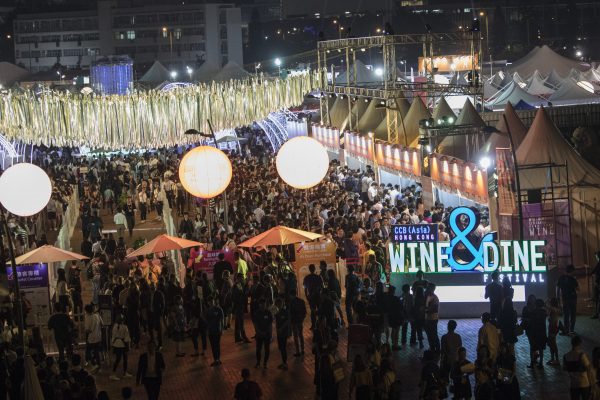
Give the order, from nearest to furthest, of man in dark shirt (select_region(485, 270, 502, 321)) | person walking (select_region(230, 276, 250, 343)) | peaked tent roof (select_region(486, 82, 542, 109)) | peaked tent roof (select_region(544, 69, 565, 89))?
man in dark shirt (select_region(485, 270, 502, 321)) < person walking (select_region(230, 276, 250, 343)) < peaked tent roof (select_region(486, 82, 542, 109)) < peaked tent roof (select_region(544, 69, 565, 89))

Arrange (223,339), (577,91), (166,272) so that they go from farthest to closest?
(577,91) < (166,272) < (223,339)

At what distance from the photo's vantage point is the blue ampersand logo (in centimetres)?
1816

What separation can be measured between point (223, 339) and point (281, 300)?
8.17 feet

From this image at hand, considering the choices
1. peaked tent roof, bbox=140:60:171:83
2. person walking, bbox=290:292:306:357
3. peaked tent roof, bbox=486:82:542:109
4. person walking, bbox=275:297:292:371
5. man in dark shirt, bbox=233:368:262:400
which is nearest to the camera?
man in dark shirt, bbox=233:368:262:400

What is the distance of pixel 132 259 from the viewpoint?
22047 mm

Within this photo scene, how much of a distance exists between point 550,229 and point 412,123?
42.8ft

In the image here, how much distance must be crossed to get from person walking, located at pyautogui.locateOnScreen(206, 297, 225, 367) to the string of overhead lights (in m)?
11.1

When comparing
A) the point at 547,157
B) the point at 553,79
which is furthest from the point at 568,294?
the point at 553,79

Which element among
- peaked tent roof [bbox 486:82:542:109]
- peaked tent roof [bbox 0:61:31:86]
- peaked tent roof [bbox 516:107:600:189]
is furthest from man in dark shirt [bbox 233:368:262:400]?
peaked tent roof [bbox 0:61:31:86]

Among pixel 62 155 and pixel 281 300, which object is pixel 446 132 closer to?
pixel 281 300

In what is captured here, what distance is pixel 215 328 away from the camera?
16438 mm

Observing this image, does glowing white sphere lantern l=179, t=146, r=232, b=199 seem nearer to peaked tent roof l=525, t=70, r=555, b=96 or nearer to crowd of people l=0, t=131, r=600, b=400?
crowd of people l=0, t=131, r=600, b=400

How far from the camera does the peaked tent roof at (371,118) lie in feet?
125

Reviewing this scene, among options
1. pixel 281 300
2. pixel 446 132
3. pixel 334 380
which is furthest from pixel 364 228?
pixel 334 380
